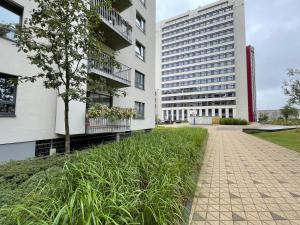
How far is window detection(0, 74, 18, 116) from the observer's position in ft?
27.8

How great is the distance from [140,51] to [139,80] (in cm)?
290

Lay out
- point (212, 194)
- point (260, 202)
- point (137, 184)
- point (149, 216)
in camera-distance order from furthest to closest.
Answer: point (212, 194) → point (260, 202) → point (137, 184) → point (149, 216)

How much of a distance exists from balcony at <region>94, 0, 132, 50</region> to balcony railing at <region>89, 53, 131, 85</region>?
1.94 meters

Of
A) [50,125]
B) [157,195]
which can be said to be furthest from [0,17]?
[157,195]

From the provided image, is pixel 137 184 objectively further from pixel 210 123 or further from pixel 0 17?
pixel 210 123

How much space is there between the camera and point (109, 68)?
13.3 m

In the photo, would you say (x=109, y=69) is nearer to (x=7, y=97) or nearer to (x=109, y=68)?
(x=109, y=68)

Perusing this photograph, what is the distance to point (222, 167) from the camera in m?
8.59

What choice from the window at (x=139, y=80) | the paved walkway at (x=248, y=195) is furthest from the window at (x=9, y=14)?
the window at (x=139, y=80)

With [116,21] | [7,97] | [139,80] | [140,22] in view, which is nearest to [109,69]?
[116,21]

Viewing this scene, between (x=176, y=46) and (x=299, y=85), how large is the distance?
71705 millimetres

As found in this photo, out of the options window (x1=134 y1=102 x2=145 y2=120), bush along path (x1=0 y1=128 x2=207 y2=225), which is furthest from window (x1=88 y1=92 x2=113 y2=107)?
bush along path (x1=0 y1=128 x2=207 y2=225)

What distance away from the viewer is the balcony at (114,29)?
42.5 ft

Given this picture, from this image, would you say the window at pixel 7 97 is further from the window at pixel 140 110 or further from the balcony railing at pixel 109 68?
the window at pixel 140 110
